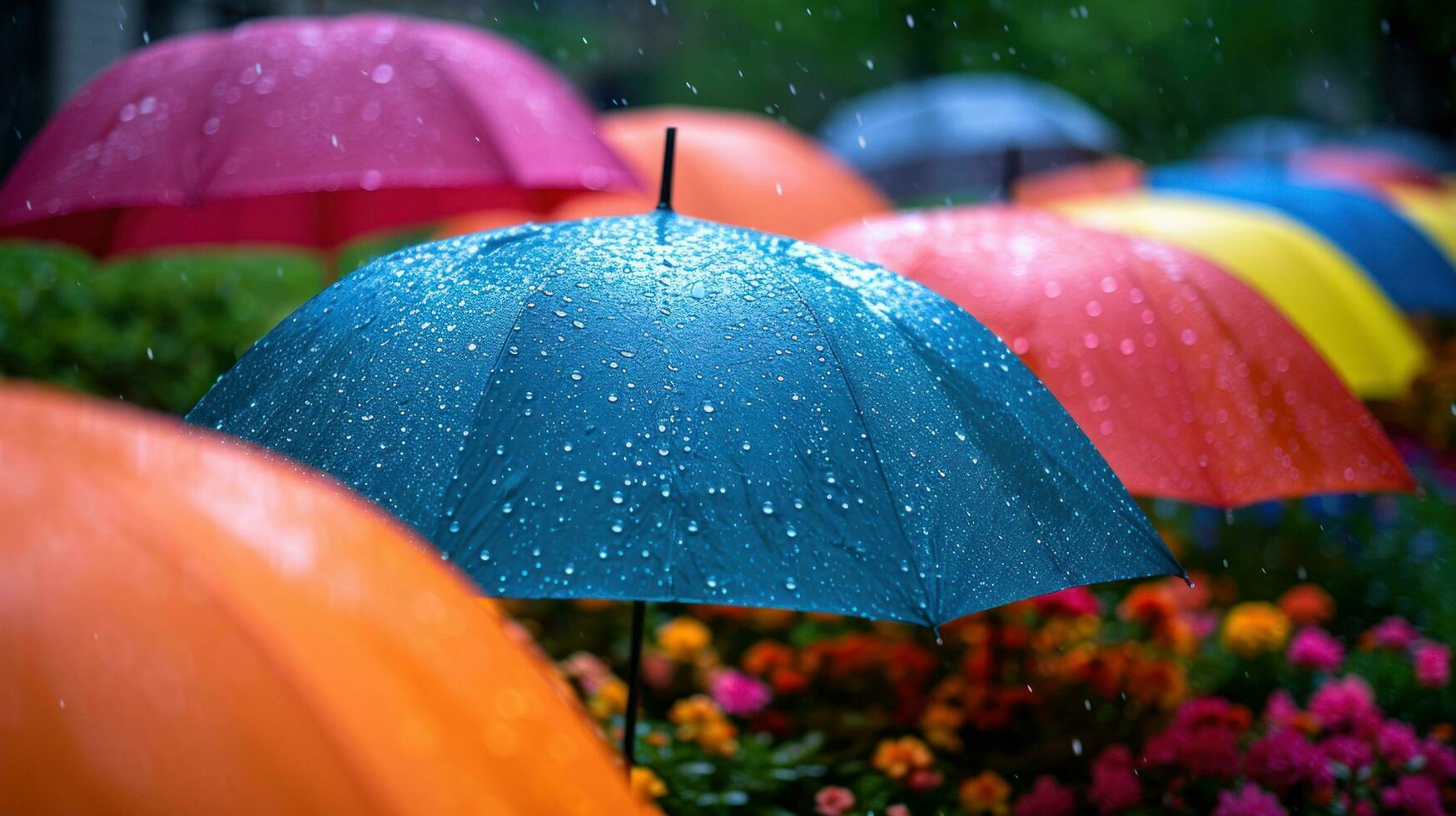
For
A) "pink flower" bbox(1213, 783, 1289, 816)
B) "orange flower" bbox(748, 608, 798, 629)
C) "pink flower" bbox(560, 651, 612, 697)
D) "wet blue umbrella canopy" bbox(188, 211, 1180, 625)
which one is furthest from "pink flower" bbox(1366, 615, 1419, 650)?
"wet blue umbrella canopy" bbox(188, 211, 1180, 625)

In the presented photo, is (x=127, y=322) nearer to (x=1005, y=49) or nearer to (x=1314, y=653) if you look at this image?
(x=1314, y=653)

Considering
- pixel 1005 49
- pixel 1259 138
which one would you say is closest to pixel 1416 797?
pixel 1259 138

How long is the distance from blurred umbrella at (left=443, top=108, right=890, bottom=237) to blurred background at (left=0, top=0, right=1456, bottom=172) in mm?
7084

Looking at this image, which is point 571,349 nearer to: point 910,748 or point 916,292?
point 916,292

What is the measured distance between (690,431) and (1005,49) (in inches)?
A: 681

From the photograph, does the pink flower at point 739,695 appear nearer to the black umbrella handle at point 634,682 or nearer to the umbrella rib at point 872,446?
the black umbrella handle at point 634,682

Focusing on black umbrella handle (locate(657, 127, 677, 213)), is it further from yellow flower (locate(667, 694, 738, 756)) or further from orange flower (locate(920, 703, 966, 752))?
orange flower (locate(920, 703, 966, 752))

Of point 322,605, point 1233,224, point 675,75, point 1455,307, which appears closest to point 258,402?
point 322,605

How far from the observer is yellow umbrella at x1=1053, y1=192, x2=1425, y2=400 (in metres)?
4.20

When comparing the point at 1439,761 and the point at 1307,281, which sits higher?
the point at 1307,281

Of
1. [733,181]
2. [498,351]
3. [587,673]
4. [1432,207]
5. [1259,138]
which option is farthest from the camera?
[1259,138]

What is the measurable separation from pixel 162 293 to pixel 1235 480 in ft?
20.4

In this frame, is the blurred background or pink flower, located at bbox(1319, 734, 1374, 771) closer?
pink flower, located at bbox(1319, 734, 1374, 771)

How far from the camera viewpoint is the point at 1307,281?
439 cm
